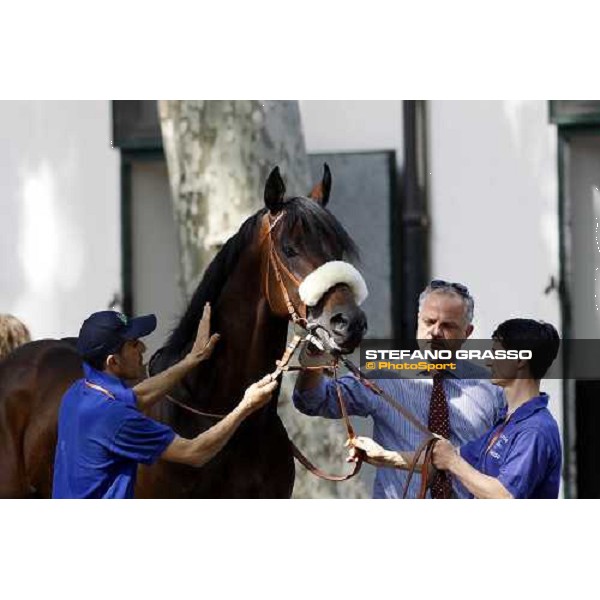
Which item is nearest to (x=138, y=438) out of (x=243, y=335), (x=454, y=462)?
(x=243, y=335)

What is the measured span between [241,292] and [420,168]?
3.63ft

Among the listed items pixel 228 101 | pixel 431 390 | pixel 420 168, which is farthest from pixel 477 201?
pixel 228 101

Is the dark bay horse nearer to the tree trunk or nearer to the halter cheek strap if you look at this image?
the halter cheek strap

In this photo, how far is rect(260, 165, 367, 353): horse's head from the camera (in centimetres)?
455

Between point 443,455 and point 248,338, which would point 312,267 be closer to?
point 248,338

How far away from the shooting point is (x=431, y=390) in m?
5.06

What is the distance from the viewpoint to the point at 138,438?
15.5 ft

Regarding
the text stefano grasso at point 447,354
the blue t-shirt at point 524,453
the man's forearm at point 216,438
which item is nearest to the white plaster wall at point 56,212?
the man's forearm at point 216,438

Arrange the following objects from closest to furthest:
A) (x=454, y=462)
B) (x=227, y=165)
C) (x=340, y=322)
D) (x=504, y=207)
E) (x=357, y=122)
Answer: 1. (x=340, y=322)
2. (x=454, y=462)
3. (x=504, y=207)
4. (x=357, y=122)
5. (x=227, y=165)

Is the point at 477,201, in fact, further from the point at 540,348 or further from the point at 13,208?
the point at 13,208

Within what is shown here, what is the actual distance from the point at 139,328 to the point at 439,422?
3.33ft

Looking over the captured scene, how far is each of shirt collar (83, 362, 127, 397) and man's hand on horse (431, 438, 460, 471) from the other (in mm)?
1014

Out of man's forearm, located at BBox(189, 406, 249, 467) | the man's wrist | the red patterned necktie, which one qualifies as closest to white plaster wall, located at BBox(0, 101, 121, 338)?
man's forearm, located at BBox(189, 406, 249, 467)

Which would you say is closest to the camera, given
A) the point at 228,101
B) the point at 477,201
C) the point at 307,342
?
the point at 307,342
